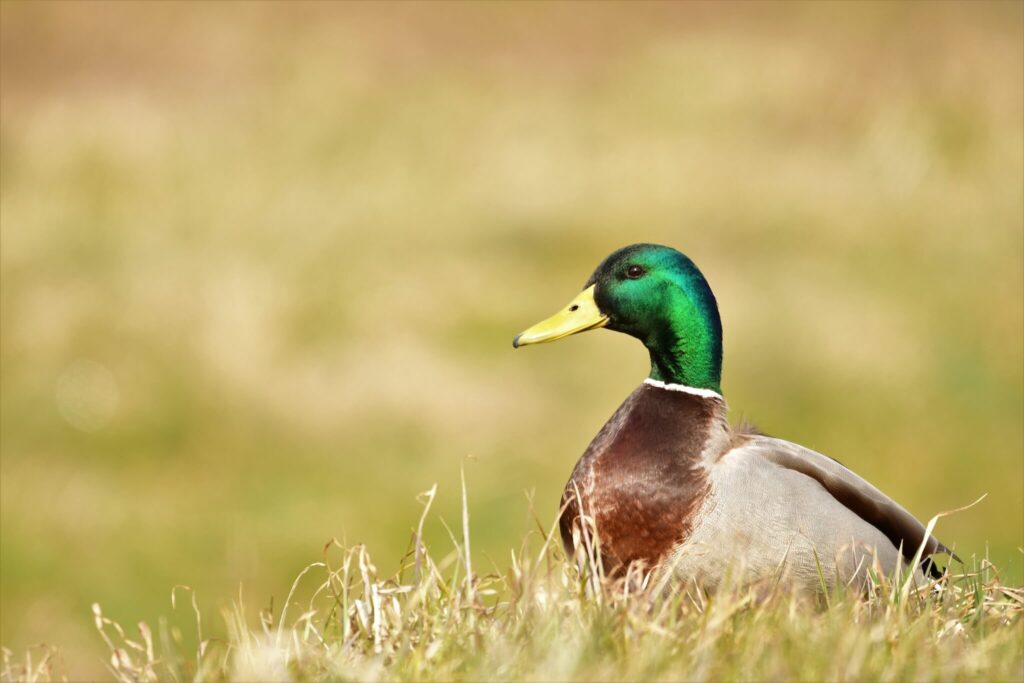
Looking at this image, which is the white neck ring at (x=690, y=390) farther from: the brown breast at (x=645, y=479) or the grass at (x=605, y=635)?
the grass at (x=605, y=635)

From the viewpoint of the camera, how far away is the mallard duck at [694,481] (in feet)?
11.9

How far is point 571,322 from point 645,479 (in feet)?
1.75

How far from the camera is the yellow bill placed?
4.03m

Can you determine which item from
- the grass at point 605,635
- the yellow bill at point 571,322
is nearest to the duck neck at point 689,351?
the yellow bill at point 571,322

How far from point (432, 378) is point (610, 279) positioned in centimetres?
587

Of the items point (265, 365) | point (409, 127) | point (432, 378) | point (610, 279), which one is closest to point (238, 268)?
point (265, 365)

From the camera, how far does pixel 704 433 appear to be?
12.8ft

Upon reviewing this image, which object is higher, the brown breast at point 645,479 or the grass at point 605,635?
the brown breast at point 645,479

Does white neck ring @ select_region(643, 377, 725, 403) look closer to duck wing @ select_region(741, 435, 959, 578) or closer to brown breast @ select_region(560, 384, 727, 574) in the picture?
brown breast @ select_region(560, 384, 727, 574)

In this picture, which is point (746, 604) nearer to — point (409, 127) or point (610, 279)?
point (610, 279)

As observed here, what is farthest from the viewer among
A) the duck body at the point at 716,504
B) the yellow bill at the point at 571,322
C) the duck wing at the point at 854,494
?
the yellow bill at the point at 571,322

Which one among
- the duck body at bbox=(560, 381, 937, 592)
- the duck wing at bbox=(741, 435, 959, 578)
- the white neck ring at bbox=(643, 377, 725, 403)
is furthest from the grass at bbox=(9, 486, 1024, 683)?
the white neck ring at bbox=(643, 377, 725, 403)

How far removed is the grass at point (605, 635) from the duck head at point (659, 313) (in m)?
0.72

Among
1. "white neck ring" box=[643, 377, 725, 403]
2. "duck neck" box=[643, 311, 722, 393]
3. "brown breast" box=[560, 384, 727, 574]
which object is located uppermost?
"duck neck" box=[643, 311, 722, 393]
